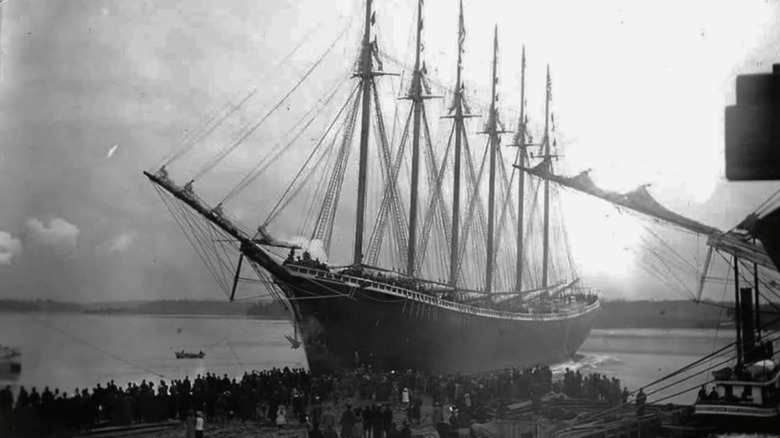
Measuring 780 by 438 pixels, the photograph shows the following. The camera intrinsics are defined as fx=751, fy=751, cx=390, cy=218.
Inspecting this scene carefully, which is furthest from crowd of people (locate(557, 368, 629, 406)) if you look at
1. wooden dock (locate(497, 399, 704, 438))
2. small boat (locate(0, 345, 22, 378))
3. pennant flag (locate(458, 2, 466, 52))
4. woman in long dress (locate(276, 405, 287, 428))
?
pennant flag (locate(458, 2, 466, 52))

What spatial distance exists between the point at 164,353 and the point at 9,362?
1543 inches

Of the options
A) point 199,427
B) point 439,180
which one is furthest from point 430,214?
point 199,427

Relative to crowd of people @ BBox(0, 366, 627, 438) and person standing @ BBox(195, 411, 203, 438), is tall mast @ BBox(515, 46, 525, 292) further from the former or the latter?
person standing @ BBox(195, 411, 203, 438)

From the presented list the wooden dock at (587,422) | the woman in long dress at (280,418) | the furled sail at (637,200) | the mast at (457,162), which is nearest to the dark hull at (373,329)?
the mast at (457,162)

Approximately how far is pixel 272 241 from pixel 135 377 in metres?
20.2

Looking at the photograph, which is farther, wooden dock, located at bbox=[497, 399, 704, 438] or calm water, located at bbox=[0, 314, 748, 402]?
calm water, located at bbox=[0, 314, 748, 402]

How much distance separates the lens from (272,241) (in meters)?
27.7

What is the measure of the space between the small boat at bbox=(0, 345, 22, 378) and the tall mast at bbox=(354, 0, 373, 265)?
41.3 ft

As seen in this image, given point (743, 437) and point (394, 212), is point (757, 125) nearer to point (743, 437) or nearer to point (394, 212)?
point (743, 437)

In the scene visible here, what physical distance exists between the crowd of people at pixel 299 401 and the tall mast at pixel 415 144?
8.39 metres

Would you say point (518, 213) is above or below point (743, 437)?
above

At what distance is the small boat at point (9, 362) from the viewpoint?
901 inches

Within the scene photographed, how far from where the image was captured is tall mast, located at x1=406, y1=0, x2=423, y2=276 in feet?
112

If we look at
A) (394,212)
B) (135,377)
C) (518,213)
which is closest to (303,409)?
(394,212)
